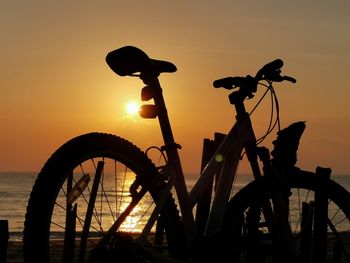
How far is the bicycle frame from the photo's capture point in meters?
5.14

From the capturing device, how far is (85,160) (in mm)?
4598

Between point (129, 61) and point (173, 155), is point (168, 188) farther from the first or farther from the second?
point (129, 61)

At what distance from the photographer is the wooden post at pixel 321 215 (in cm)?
586

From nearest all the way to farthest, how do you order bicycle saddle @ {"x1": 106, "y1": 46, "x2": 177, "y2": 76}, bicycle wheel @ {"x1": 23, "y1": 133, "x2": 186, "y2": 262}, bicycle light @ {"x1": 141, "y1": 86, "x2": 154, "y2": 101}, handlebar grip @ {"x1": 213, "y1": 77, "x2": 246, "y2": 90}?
bicycle wheel @ {"x1": 23, "y1": 133, "x2": 186, "y2": 262} < bicycle saddle @ {"x1": 106, "y1": 46, "x2": 177, "y2": 76} < bicycle light @ {"x1": 141, "y1": 86, "x2": 154, "y2": 101} < handlebar grip @ {"x1": 213, "y1": 77, "x2": 246, "y2": 90}

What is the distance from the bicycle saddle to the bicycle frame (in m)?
0.14

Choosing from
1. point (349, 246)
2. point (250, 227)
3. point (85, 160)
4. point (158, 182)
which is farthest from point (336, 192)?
point (349, 246)

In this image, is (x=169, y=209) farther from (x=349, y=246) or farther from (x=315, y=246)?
(x=349, y=246)

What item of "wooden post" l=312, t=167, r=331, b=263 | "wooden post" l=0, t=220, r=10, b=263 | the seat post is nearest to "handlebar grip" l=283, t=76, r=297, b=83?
"wooden post" l=312, t=167, r=331, b=263

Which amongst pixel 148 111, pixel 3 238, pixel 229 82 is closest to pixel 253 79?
pixel 229 82

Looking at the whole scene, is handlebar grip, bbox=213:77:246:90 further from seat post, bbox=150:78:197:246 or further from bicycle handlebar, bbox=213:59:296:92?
seat post, bbox=150:78:197:246

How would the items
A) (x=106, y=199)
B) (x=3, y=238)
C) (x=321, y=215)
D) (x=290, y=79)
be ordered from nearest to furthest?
(x=106, y=199), (x=290, y=79), (x=321, y=215), (x=3, y=238)

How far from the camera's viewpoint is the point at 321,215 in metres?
6.55

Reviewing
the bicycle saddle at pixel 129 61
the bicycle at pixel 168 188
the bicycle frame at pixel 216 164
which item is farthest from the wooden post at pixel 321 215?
the bicycle saddle at pixel 129 61

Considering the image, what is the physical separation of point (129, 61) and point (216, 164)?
124cm
